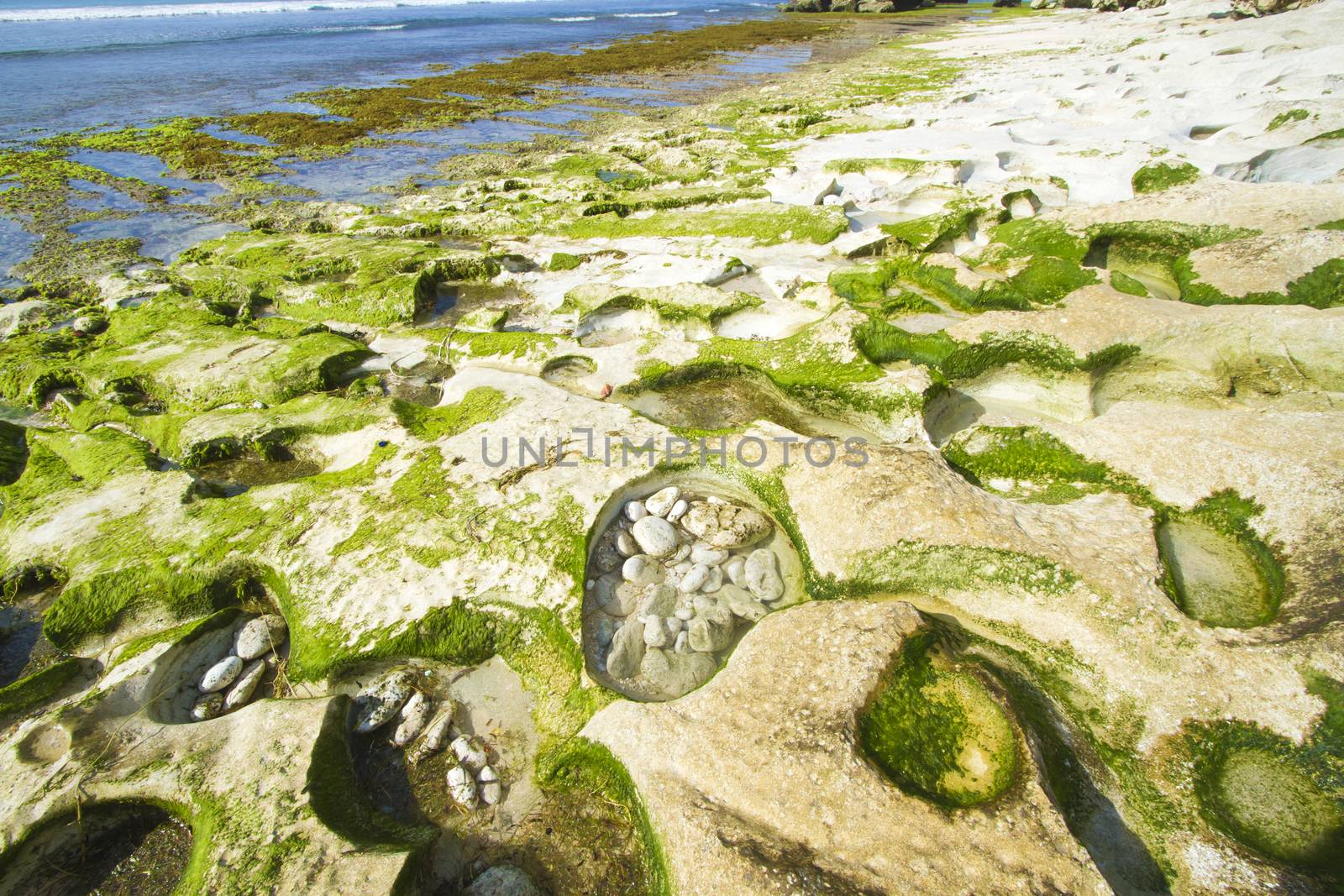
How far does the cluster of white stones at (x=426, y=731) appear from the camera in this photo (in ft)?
15.0

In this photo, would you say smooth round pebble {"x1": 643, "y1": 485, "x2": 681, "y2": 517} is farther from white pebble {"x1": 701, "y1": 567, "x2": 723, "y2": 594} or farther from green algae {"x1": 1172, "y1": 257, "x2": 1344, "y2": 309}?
green algae {"x1": 1172, "y1": 257, "x2": 1344, "y2": 309}

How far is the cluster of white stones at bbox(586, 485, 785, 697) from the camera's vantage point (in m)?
5.27

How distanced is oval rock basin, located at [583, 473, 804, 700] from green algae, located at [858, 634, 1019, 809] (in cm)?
152

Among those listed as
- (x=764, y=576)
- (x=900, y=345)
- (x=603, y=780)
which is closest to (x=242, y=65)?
(x=900, y=345)

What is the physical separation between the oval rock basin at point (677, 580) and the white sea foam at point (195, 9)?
10243cm

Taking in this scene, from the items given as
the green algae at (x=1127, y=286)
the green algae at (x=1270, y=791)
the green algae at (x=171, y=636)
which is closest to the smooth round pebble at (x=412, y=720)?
the green algae at (x=171, y=636)

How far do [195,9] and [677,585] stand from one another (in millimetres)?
112480

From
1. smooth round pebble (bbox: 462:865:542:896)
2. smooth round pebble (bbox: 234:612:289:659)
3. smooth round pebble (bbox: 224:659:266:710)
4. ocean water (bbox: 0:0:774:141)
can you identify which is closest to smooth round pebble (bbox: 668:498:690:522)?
smooth round pebble (bbox: 462:865:542:896)

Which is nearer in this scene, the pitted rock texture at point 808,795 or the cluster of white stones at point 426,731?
the pitted rock texture at point 808,795

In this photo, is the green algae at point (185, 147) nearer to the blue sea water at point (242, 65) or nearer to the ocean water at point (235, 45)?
the blue sea water at point (242, 65)

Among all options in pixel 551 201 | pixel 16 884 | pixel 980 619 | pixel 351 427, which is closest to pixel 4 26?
pixel 551 201

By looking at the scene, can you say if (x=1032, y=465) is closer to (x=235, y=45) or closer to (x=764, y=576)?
(x=764, y=576)

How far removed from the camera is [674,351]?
349 inches

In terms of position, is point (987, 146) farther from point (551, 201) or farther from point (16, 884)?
point (16, 884)
